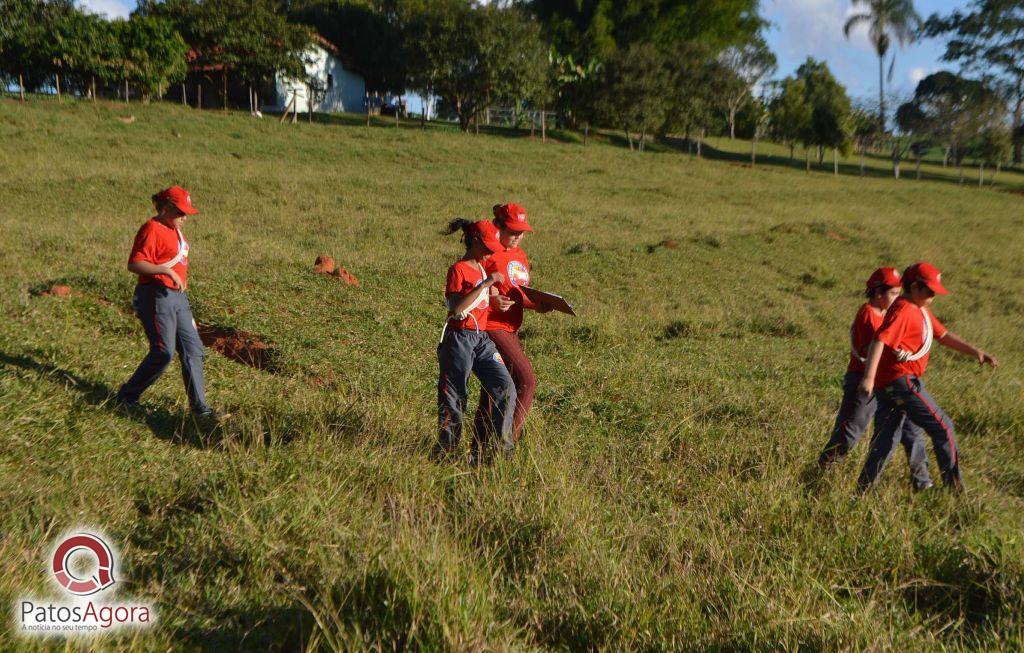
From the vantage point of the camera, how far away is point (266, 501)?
3.55m

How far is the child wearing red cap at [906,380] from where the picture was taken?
186 inches

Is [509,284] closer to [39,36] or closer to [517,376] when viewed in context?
[517,376]

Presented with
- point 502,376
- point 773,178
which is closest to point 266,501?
point 502,376

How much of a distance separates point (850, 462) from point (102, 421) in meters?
4.57

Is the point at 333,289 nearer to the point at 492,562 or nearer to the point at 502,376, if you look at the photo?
the point at 502,376

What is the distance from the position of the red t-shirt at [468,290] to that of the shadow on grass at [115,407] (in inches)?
65.3

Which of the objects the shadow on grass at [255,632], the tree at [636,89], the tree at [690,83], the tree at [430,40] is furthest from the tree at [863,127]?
the shadow on grass at [255,632]

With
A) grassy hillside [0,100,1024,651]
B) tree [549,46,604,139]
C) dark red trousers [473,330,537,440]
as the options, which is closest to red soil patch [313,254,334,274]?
grassy hillside [0,100,1024,651]

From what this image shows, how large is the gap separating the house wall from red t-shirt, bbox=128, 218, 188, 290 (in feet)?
121

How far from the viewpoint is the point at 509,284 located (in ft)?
15.7

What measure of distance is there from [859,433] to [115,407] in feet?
15.4

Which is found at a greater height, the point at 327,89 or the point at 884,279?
the point at 327,89

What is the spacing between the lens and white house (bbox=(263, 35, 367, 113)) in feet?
139

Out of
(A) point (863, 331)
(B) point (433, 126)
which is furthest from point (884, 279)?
(B) point (433, 126)
